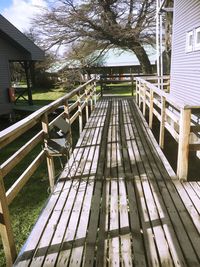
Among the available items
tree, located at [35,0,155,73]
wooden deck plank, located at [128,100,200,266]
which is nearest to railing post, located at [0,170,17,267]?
wooden deck plank, located at [128,100,200,266]

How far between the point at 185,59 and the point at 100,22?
40.9ft

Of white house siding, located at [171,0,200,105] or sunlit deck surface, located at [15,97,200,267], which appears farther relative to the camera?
white house siding, located at [171,0,200,105]

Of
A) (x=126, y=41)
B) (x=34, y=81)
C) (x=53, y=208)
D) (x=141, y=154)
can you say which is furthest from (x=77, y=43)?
(x=53, y=208)

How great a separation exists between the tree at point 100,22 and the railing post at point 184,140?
53.3ft

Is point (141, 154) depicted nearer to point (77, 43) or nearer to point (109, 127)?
point (109, 127)

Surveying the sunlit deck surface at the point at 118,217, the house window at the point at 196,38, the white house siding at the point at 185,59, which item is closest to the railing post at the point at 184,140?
the sunlit deck surface at the point at 118,217

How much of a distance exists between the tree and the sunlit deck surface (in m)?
16.2

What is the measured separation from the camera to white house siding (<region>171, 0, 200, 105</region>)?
278 inches

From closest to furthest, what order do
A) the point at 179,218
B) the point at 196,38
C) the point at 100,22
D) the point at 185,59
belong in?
the point at 179,218 < the point at 196,38 < the point at 185,59 < the point at 100,22

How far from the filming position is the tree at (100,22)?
60.6 ft

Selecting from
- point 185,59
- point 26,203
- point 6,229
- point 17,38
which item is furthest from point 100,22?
point 6,229

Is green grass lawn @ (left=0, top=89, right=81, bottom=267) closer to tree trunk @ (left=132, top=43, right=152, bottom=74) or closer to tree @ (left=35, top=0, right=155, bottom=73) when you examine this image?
tree @ (left=35, top=0, right=155, bottom=73)

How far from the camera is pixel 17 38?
10320 mm

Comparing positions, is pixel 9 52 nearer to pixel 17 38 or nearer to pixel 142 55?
pixel 17 38
